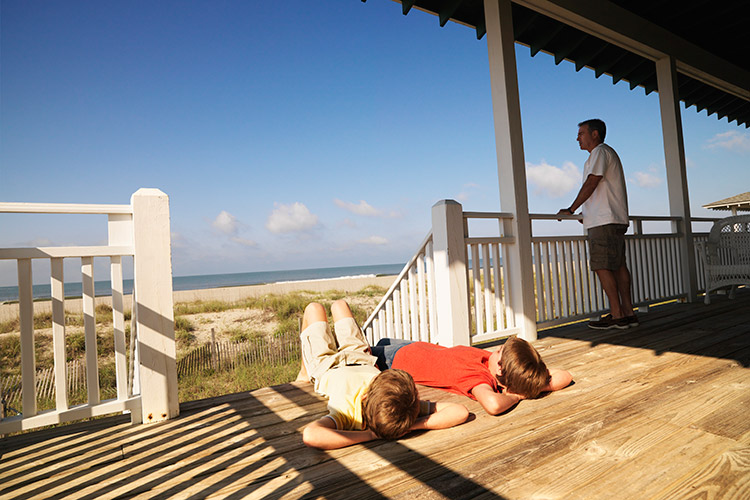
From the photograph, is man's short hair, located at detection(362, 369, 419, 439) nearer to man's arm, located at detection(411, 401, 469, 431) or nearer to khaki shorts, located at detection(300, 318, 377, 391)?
man's arm, located at detection(411, 401, 469, 431)

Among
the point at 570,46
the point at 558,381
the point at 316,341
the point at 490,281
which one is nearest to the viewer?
the point at 558,381

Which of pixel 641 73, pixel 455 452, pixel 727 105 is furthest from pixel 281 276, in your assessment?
pixel 455 452

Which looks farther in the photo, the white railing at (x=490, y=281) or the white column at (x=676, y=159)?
the white column at (x=676, y=159)

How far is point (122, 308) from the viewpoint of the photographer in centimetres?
179

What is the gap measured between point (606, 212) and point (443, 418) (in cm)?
257

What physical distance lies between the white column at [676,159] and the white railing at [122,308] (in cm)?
551

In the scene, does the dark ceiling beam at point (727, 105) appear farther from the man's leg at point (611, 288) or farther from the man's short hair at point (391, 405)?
the man's short hair at point (391, 405)

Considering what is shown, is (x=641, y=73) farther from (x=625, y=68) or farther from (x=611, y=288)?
(x=611, y=288)

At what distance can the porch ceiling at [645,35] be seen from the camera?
3.76 m

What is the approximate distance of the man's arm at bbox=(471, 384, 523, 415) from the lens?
1.61 metres

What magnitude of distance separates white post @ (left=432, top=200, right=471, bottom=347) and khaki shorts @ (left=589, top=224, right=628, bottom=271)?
1.31 metres

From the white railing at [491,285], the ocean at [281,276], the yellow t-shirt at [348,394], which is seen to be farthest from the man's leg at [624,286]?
the ocean at [281,276]

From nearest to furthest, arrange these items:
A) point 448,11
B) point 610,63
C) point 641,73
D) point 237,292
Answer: point 448,11
point 610,63
point 641,73
point 237,292

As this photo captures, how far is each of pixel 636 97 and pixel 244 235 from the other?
127 feet
